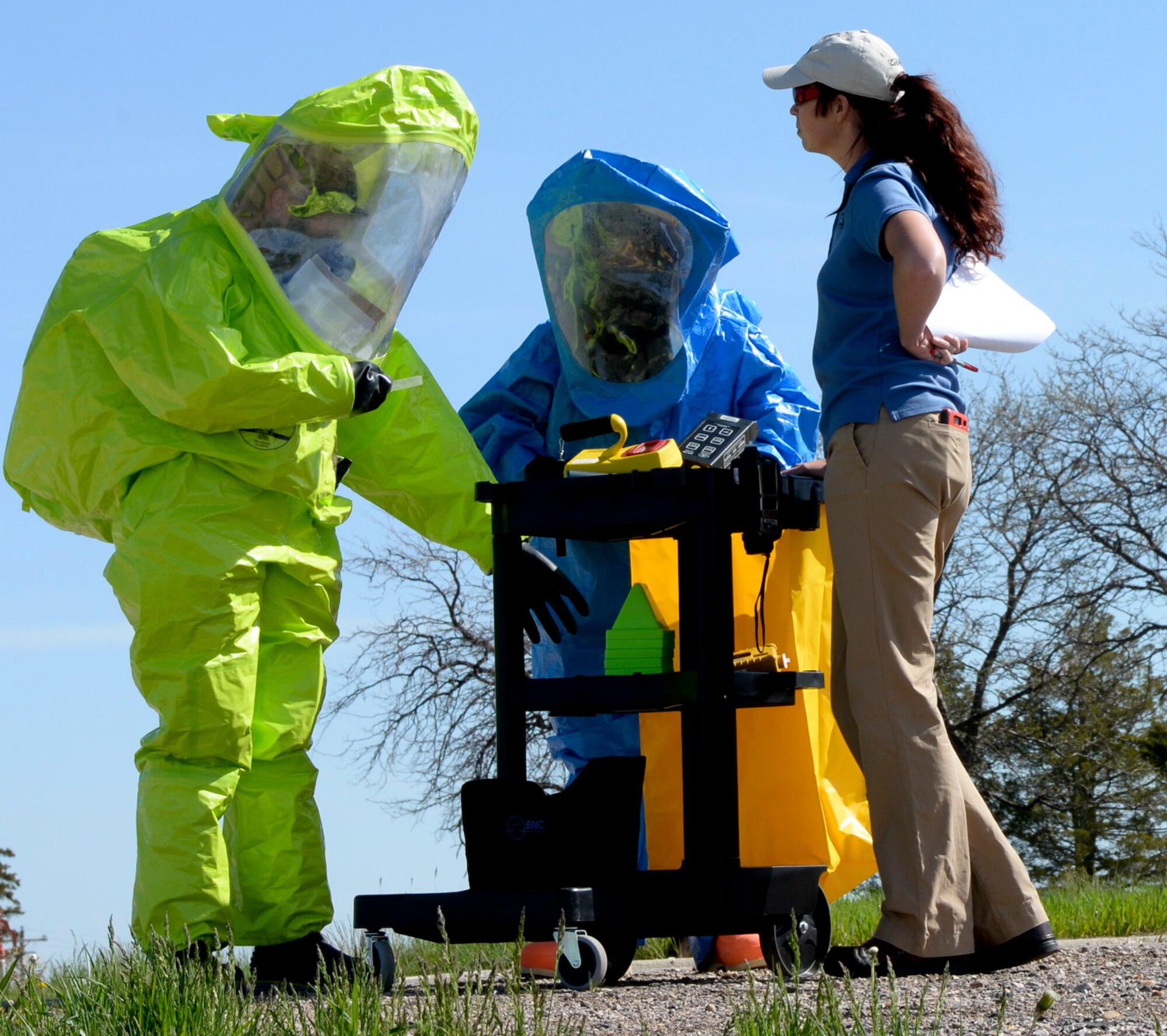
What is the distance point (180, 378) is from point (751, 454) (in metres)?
1.29

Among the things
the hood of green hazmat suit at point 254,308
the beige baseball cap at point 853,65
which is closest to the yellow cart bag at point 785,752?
the hood of green hazmat suit at point 254,308

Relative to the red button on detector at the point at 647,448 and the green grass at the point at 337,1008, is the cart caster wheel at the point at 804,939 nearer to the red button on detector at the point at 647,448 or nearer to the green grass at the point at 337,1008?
the green grass at the point at 337,1008

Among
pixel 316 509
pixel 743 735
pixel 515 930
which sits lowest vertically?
pixel 515 930

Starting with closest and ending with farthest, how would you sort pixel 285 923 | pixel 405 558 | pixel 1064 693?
pixel 285 923, pixel 405 558, pixel 1064 693

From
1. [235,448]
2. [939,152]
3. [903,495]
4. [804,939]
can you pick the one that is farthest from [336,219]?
[804,939]

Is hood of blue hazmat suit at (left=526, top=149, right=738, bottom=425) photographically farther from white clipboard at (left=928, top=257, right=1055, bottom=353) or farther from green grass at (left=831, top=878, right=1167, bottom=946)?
green grass at (left=831, top=878, right=1167, bottom=946)

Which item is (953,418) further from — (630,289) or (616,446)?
(630,289)

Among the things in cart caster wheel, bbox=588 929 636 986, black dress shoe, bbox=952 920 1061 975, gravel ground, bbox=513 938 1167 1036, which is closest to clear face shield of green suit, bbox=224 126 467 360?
cart caster wheel, bbox=588 929 636 986

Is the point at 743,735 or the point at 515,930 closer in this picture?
the point at 515,930

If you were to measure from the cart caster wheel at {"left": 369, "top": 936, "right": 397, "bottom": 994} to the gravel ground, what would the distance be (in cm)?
39

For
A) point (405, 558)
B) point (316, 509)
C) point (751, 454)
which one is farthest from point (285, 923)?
point (405, 558)

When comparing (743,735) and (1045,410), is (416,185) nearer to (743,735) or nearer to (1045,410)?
(743,735)

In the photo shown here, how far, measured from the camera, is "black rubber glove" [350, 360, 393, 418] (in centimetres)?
370

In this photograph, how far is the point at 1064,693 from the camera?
515 inches
